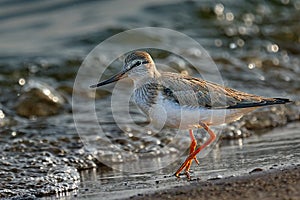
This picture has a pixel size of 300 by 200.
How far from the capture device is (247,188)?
5.75 m

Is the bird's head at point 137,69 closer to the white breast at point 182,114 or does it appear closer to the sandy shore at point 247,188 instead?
the white breast at point 182,114

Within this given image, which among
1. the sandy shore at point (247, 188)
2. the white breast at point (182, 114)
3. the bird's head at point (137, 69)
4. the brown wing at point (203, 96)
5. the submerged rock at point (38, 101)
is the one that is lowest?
the sandy shore at point (247, 188)

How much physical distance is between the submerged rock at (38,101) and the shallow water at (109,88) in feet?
0.05

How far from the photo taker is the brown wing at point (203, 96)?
22.4 feet

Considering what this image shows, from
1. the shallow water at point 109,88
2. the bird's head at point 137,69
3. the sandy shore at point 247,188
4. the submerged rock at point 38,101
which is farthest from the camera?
the submerged rock at point 38,101

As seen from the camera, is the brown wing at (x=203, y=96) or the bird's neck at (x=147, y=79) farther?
the bird's neck at (x=147, y=79)

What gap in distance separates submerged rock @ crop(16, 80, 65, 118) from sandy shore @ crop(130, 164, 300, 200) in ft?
14.4

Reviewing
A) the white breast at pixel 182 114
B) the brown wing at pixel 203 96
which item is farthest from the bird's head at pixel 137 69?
the white breast at pixel 182 114

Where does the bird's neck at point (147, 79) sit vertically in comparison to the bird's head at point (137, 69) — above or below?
below

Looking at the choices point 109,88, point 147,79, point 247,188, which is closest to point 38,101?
point 109,88

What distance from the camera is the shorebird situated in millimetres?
6754

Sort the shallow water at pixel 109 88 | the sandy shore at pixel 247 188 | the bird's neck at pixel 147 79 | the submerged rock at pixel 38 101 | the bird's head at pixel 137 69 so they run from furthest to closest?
the submerged rock at pixel 38 101 < the shallow water at pixel 109 88 < the bird's head at pixel 137 69 < the bird's neck at pixel 147 79 < the sandy shore at pixel 247 188

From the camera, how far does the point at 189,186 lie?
620cm

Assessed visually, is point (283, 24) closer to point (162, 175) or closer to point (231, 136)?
point (231, 136)
